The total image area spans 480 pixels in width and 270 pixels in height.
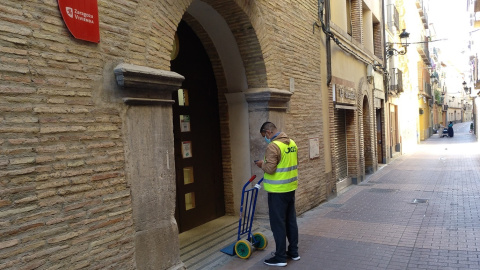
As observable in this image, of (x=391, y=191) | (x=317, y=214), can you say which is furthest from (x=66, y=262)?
(x=391, y=191)

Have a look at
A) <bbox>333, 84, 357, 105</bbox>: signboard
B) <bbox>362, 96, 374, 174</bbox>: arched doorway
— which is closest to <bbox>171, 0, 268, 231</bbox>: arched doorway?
<bbox>333, 84, 357, 105</bbox>: signboard

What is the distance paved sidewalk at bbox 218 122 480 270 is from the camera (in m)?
5.01

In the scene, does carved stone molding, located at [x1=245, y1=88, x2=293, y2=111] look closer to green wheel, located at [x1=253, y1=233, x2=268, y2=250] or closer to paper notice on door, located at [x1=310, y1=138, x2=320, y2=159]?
paper notice on door, located at [x1=310, y1=138, x2=320, y2=159]

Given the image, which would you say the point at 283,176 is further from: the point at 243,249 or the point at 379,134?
the point at 379,134

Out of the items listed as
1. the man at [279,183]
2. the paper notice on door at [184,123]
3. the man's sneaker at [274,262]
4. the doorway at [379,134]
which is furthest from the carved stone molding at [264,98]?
the doorway at [379,134]

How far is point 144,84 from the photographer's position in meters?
3.97

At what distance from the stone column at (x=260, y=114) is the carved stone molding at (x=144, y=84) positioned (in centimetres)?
253

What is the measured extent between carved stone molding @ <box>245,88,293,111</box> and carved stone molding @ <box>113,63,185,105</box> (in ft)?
8.20

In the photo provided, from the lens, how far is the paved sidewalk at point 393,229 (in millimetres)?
5012

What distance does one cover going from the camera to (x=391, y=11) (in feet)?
61.0

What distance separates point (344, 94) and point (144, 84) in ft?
26.6

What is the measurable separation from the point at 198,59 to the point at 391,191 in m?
6.84

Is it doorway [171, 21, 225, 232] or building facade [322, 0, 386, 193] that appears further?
building facade [322, 0, 386, 193]

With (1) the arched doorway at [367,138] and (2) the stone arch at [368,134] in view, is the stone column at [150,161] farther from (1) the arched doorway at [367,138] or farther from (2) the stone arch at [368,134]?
(1) the arched doorway at [367,138]
